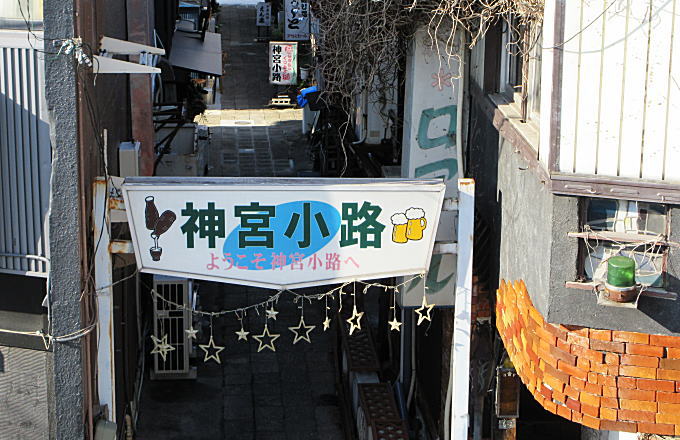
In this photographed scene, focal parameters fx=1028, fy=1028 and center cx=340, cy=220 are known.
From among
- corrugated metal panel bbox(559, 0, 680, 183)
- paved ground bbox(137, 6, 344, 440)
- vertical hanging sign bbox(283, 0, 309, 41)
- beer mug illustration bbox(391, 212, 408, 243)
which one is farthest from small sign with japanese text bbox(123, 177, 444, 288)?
vertical hanging sign bbox(283, 0, 309, 41)

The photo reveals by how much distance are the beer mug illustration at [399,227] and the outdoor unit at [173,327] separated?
7831 millimetres

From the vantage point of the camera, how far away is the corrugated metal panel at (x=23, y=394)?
9.62m

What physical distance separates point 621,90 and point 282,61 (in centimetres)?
2645

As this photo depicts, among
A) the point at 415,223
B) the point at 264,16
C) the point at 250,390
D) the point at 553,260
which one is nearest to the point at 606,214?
the point at 553,260

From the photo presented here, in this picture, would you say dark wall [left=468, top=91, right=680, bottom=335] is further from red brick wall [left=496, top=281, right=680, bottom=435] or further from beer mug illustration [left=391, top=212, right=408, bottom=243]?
beer mug illustration [left=391, top=212, right=408, bottom=243]

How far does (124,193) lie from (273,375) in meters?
8.67

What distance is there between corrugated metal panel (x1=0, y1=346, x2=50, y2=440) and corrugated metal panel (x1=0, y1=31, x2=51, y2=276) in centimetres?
94

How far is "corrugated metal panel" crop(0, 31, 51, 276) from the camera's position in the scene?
29.0 ft

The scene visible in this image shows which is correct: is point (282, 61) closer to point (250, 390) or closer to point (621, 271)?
point (250, 390)

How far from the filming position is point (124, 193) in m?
9.06

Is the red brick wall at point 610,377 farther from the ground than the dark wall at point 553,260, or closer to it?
closer to it

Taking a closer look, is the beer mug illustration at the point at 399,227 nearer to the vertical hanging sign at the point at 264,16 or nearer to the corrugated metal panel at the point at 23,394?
the corrugated metal panel at the point at 23,394

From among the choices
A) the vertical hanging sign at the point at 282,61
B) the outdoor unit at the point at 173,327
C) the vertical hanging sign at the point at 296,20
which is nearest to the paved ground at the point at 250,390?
the outdoor unit at the point at 173,327

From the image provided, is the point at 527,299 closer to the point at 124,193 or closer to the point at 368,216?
the point at 368,216
